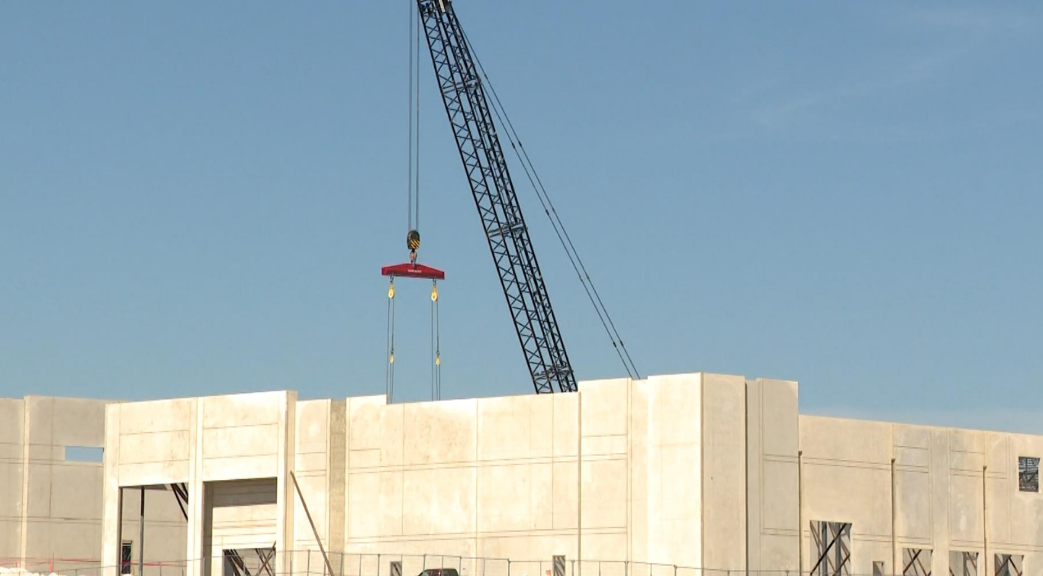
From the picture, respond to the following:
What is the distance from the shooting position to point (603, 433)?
8875 centimetres

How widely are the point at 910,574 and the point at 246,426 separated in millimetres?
31852

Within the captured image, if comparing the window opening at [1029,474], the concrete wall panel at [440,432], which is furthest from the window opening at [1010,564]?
the concrete wall panel at [440,432]

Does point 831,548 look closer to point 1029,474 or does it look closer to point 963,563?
point 963,563

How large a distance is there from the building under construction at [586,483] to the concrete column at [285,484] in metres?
0.09

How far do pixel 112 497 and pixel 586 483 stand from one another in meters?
26.1

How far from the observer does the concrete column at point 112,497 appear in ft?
329

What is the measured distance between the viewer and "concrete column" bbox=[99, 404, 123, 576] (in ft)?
329

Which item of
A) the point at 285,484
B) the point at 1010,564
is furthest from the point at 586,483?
the point at 1010,564

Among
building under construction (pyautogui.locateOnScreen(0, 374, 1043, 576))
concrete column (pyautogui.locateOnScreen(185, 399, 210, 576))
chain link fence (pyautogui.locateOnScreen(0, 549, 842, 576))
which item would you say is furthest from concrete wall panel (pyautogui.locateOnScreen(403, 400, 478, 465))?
concrete column (pyautogui.locateOnScreen(185, 399, 210, 576))

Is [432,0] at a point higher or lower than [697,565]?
higher

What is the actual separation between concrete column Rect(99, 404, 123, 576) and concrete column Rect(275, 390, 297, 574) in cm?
926

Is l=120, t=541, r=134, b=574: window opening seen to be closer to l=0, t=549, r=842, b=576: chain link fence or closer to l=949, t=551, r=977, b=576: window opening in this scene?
l=0, t=549, r=842, b=576: chain link fence

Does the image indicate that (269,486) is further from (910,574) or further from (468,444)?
(910,574)

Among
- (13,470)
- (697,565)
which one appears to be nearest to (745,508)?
(697,565)
